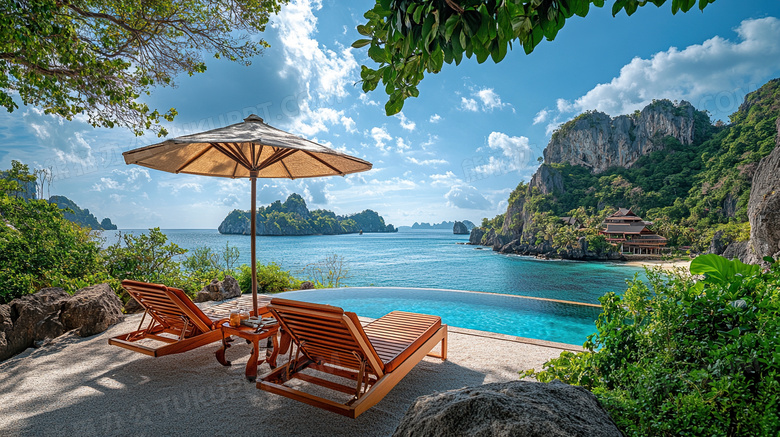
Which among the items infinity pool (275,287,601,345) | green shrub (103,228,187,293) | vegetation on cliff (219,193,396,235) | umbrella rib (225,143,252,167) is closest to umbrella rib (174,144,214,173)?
umbrella rib (225,143,252,167)

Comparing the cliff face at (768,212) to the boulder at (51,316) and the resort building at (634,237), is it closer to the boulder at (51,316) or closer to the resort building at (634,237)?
the boulder at (51,316)

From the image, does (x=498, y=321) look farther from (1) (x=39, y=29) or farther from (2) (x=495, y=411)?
(1) (x=39, y=29)

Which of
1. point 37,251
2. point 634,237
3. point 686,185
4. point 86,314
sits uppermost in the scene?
point 686,185

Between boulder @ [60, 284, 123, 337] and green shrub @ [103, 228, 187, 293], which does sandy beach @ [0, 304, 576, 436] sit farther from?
green shrub @ [103, 228, 187, 293]

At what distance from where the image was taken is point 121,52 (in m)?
5.68

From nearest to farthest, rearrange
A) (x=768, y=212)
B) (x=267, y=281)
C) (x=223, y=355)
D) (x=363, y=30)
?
1. (x=363, y=30)
2. (x=223, y=355)
3. (x=768, y=212)
4. (x=267, y=281)

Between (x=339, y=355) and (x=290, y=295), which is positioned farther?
(x=290, y=295)

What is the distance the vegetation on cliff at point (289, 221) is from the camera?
282 feet

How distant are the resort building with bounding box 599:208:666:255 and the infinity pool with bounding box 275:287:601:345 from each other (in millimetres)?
46359

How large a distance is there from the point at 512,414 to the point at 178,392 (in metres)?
2.95

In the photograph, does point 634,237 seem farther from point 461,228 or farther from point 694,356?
point 461,228

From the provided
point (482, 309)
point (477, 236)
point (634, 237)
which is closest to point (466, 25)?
point (482, 309)

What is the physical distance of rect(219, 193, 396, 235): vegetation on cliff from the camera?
85875 millimetres

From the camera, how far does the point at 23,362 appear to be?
3.52m
